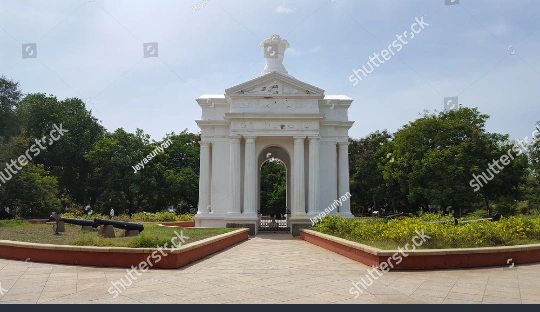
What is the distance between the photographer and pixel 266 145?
2786 cm

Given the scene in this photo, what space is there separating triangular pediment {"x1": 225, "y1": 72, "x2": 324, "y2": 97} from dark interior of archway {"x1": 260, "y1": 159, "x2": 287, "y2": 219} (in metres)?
27.5

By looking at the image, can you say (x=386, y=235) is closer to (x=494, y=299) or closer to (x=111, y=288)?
(x=494, y=299)

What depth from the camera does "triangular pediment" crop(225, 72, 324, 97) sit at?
26.4 m

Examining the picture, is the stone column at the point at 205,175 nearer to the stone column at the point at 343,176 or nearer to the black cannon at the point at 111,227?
the stone column at the point at 343,176

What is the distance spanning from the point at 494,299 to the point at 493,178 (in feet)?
106

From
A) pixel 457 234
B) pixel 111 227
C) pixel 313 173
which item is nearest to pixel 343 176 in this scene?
pixel 313 173

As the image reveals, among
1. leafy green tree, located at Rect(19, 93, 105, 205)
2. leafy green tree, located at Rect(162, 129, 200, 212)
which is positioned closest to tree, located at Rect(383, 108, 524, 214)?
leafy green tree, located at Rect(162, 129, 200, 212)

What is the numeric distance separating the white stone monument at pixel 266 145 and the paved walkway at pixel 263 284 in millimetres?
13442

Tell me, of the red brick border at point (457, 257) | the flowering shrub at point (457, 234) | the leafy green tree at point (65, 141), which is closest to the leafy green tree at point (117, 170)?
the leafy green tree at point (65, 141)

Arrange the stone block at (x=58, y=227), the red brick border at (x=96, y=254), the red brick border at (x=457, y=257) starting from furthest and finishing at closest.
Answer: the stone block at (x=58, y=227), the red brick border at (x=96, y=254), the red brick border at (x=457, y=257)

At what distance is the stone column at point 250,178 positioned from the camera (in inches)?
1021

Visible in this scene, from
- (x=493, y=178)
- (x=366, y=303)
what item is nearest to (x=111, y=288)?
(x=366, y=303)

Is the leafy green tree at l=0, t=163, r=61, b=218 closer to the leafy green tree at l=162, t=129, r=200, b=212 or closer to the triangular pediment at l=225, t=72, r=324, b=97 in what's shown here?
the leafy green tree at l=162, t=129, r=200, b=212

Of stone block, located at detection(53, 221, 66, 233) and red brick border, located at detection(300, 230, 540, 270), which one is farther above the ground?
stone block, located at detection(53, 221, 66, 233)
